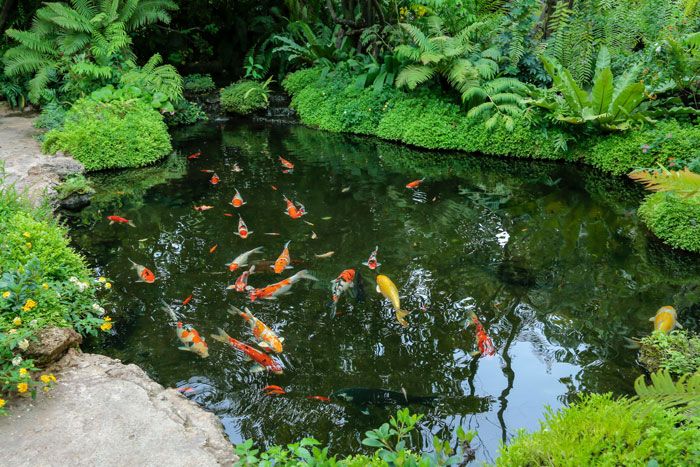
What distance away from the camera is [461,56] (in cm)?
1012

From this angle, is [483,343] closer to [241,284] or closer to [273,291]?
[273,291]

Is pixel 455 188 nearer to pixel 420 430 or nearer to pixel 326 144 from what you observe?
pixel 326 144

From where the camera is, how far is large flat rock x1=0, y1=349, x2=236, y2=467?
8.70 ft

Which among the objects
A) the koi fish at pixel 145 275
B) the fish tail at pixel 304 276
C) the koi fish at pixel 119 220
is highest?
the fish tail at pixel 304 276

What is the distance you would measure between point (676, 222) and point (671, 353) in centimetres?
296

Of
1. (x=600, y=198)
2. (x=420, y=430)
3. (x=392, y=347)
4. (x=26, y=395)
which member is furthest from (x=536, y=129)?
(x=26, y=395)

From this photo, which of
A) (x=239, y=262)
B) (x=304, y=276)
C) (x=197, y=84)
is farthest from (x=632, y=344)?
(x=197, y=84)

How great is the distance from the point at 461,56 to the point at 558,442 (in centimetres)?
937

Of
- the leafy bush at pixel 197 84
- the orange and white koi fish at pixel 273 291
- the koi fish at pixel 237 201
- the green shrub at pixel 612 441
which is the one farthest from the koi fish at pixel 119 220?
the leafy bush at pixel 197 84

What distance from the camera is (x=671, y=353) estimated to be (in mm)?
3545

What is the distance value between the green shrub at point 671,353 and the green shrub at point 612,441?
141 centimetres

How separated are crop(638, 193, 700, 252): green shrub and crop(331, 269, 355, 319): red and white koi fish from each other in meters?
4.00

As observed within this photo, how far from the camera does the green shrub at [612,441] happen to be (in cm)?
204

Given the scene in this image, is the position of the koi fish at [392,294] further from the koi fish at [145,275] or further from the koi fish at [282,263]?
the koi fish at [145,275]
